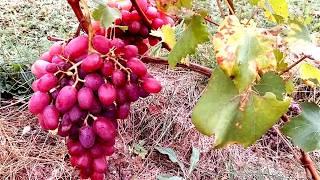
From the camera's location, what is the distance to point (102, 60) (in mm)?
539

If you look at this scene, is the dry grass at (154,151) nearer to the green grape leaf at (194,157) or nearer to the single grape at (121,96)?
the green grape leaf at (194,157)

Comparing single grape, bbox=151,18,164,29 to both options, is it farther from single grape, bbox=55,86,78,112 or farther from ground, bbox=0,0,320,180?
ground, bbox=0,0,320,180

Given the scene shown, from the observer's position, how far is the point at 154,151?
74.7 inches

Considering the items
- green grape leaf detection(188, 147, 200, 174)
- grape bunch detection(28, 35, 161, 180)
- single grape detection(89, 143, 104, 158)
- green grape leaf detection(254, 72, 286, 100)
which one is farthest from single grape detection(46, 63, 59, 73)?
green grape leaf detection(188, 147, 200, 174)

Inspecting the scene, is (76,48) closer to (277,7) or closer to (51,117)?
(51,117)

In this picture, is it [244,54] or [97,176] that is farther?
[97,176]

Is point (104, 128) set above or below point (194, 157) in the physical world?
above

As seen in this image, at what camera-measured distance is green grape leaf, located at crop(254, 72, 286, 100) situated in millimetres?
480

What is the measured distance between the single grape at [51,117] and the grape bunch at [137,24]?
107mm

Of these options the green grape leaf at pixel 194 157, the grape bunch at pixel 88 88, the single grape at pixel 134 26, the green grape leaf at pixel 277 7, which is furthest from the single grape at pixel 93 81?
the green grape leaf at pixel 194 157

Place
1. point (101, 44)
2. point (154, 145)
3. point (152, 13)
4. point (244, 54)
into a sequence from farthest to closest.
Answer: point (154, 145) → point (152, 13) → point (101, 44) → point (244, 54)

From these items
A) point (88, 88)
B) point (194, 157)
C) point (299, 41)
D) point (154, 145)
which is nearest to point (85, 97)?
point (88, 88)

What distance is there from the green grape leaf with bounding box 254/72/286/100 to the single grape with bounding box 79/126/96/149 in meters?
0.19

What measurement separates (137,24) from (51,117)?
0.51 ft
